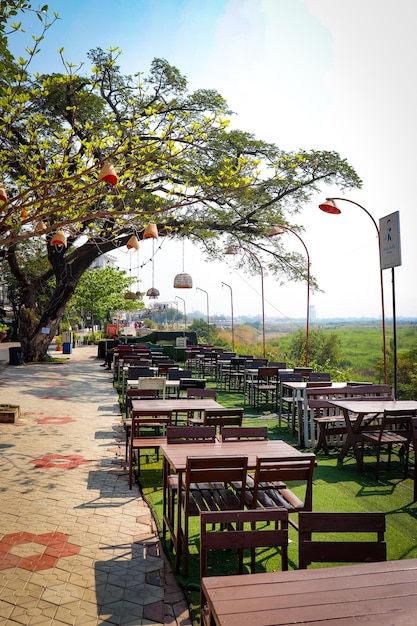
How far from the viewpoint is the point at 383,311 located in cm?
1048

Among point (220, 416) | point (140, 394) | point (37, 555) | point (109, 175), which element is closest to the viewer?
point (37, 555)

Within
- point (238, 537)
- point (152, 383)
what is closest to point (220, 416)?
point (152, 383)

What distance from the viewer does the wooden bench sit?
7141 millimetres

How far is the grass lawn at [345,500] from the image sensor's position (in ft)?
12.7

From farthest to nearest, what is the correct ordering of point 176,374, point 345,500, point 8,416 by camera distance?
point 176,374, point 8,416, point 345,500

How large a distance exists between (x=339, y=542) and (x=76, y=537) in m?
2.61

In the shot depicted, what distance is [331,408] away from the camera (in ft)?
24.7

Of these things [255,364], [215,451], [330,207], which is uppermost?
[330,207]

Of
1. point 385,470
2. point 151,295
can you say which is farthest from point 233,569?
point 151,295

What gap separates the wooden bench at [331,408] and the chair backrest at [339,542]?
4.41 metres

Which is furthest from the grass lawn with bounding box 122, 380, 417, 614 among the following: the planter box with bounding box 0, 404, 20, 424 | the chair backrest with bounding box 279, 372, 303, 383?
the planter box with bounding box 0, 404, 20, 424

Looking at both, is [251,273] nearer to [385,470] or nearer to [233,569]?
[385,470]

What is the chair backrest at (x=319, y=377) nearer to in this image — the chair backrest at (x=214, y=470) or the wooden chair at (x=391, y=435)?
the wooden chair at (x=391, y=435)

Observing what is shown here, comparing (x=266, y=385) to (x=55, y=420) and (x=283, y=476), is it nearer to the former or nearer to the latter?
(x=55, y=420)
